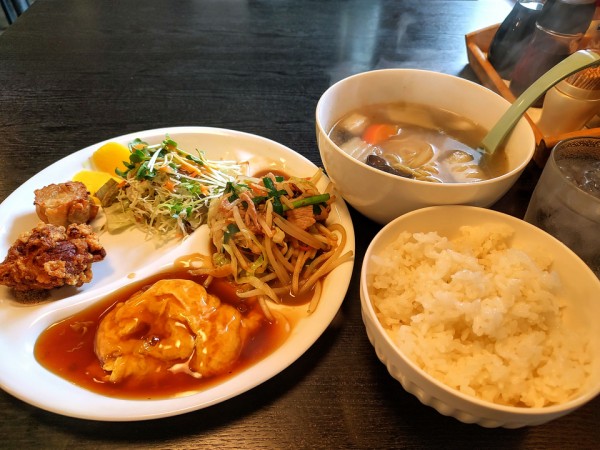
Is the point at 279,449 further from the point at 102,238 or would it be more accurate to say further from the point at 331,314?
the point at 102,238

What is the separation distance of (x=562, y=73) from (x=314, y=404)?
1549 mm

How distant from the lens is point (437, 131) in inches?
78.6

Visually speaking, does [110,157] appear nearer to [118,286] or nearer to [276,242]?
[118,286]

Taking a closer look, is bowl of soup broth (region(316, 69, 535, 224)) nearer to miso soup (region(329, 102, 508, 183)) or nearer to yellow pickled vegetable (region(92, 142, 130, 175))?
miso soup (region(329, 102, 508, 183))

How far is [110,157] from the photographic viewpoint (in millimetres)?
2141

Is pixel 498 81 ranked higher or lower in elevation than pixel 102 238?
higher

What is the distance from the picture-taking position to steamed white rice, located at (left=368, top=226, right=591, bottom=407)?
1167 millimetres

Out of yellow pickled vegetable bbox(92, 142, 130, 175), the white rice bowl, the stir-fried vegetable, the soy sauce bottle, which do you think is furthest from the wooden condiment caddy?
yellow pickled vegetable bbox(92, 142, 130, 175)

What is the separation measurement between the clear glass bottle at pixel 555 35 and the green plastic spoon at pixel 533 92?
2.25ft

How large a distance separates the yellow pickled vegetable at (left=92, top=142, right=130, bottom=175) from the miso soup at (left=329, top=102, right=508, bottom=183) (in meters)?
1.09

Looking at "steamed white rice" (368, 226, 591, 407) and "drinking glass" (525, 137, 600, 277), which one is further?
"drinking glass" (525, 137, 600, 277)

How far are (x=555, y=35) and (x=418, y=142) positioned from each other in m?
1.14

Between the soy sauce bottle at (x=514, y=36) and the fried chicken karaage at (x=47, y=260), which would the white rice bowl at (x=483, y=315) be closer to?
the fried chicken karaage at (x=47, y=260)

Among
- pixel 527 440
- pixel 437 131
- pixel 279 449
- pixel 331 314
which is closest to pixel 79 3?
pixel 437 131
